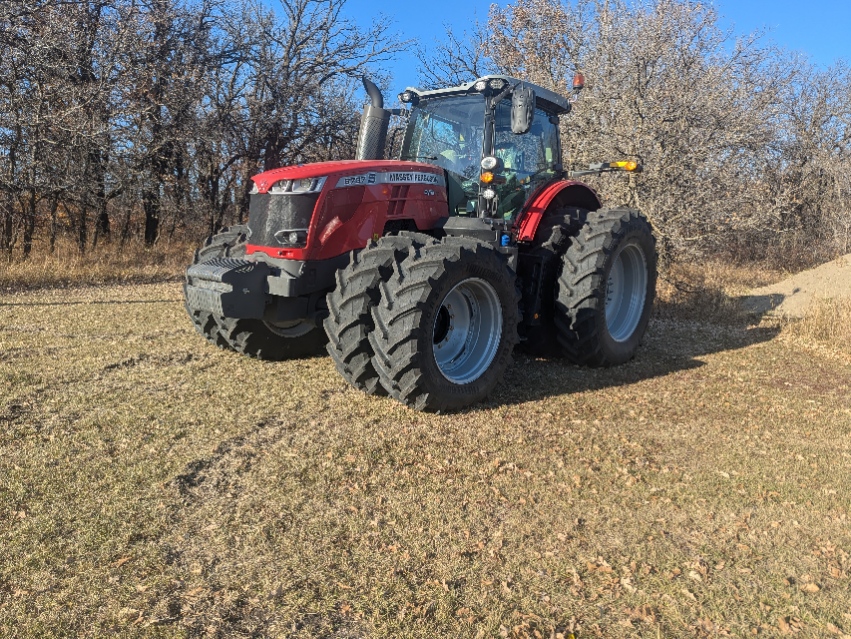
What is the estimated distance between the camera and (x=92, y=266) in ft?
32.1

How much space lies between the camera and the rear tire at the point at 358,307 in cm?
390

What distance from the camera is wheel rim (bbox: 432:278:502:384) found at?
445cm

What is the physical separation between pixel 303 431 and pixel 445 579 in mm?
1579

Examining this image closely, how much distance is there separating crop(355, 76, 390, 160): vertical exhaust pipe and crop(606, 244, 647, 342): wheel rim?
2.48m

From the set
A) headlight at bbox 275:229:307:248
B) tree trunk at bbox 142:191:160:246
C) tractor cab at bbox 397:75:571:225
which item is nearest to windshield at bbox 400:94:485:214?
tractor cab at bbox 397:75:571:225

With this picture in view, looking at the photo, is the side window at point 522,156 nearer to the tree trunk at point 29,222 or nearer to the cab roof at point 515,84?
the cab roof at point 515,84

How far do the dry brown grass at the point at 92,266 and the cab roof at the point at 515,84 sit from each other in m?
5.90

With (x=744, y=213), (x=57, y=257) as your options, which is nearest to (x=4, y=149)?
(x=57, y=257)

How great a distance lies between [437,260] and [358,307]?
1.85 feet

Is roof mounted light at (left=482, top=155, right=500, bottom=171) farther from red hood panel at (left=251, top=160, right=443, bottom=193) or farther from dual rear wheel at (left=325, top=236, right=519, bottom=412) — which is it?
dual rear wheel at (left=325, top=236, right=519, bottom=412)

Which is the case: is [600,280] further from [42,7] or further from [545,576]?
[42,7]

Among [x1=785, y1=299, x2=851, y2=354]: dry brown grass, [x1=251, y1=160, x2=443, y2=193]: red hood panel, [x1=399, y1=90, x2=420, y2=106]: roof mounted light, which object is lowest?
[x1=785, y1=299, x2=851, y2=354]: dry brown grass

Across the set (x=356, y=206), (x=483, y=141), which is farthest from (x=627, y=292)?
(x=356, y=206)

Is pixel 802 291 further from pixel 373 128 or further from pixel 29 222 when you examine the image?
pixel 29 222
